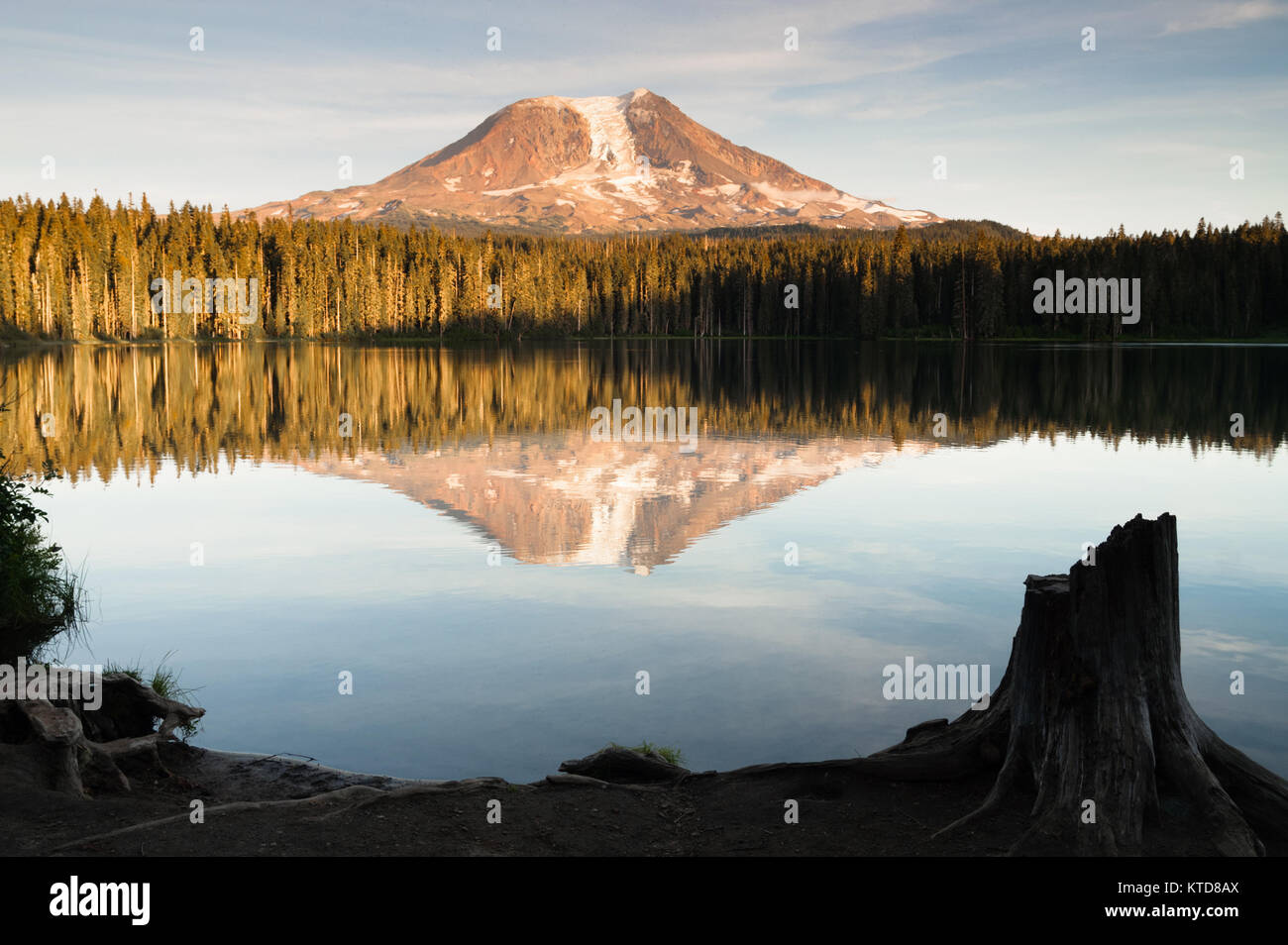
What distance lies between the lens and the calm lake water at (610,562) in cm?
1073

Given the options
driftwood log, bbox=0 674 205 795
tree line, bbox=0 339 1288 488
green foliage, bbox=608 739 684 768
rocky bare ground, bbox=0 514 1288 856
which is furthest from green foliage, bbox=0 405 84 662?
green foliage, bbox=608 739 684 768

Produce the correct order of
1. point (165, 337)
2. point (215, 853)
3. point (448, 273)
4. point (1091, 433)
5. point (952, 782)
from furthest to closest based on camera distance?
point (448, 273)
point (165, 337)
point (1091, 433)
point (952, 782)
point (215, 853)

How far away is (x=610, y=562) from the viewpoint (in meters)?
17.2

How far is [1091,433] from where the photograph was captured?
34.8 m

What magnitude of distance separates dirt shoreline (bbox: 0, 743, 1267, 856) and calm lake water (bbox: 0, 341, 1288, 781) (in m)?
0.97

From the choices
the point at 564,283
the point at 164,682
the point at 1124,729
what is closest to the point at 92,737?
the point at 164,682

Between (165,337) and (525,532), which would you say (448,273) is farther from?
(525,532)

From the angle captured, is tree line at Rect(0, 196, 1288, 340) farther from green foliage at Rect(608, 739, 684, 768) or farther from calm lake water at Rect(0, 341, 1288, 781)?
green foliage at Rect(608, 739, 684, 768)

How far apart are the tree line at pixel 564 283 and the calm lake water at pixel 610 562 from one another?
293ft

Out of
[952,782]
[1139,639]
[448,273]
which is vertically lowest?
[952,782]

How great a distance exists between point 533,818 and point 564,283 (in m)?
172

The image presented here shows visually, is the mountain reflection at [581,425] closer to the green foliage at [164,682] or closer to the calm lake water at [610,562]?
the calm lake water at [610,562]
